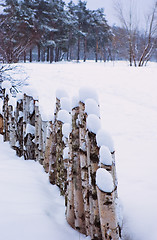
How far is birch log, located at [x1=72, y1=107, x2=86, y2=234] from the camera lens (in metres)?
1.42

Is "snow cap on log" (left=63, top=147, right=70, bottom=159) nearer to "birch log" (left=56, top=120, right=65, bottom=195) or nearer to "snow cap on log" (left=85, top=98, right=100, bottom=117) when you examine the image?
"birch log" (left=56, top=120, right=65, bottom=195)

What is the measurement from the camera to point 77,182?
145 cm

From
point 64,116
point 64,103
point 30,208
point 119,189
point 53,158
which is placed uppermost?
point 64,103

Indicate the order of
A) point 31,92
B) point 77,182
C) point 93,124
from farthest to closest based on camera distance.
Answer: point 31,92 → point 77,182 → point 93,124

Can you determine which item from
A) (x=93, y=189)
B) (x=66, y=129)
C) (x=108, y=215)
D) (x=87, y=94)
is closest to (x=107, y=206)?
(x=108, y=215)

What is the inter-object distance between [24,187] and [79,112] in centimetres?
101

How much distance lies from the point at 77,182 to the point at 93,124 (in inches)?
20.1

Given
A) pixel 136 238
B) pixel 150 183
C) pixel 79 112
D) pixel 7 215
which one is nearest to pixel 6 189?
pixel 7 215

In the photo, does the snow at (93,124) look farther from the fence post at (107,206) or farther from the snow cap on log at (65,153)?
the snow cap on log at (65,153)

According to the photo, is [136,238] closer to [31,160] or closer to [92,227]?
[92,227]

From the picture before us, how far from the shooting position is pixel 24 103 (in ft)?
8.82

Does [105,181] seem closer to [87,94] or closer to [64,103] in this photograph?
[87,94]

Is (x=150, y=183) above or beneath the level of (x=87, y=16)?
beneath

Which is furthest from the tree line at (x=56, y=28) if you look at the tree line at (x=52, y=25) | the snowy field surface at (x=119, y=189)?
the snowy field surface at (x=119, y=189)
